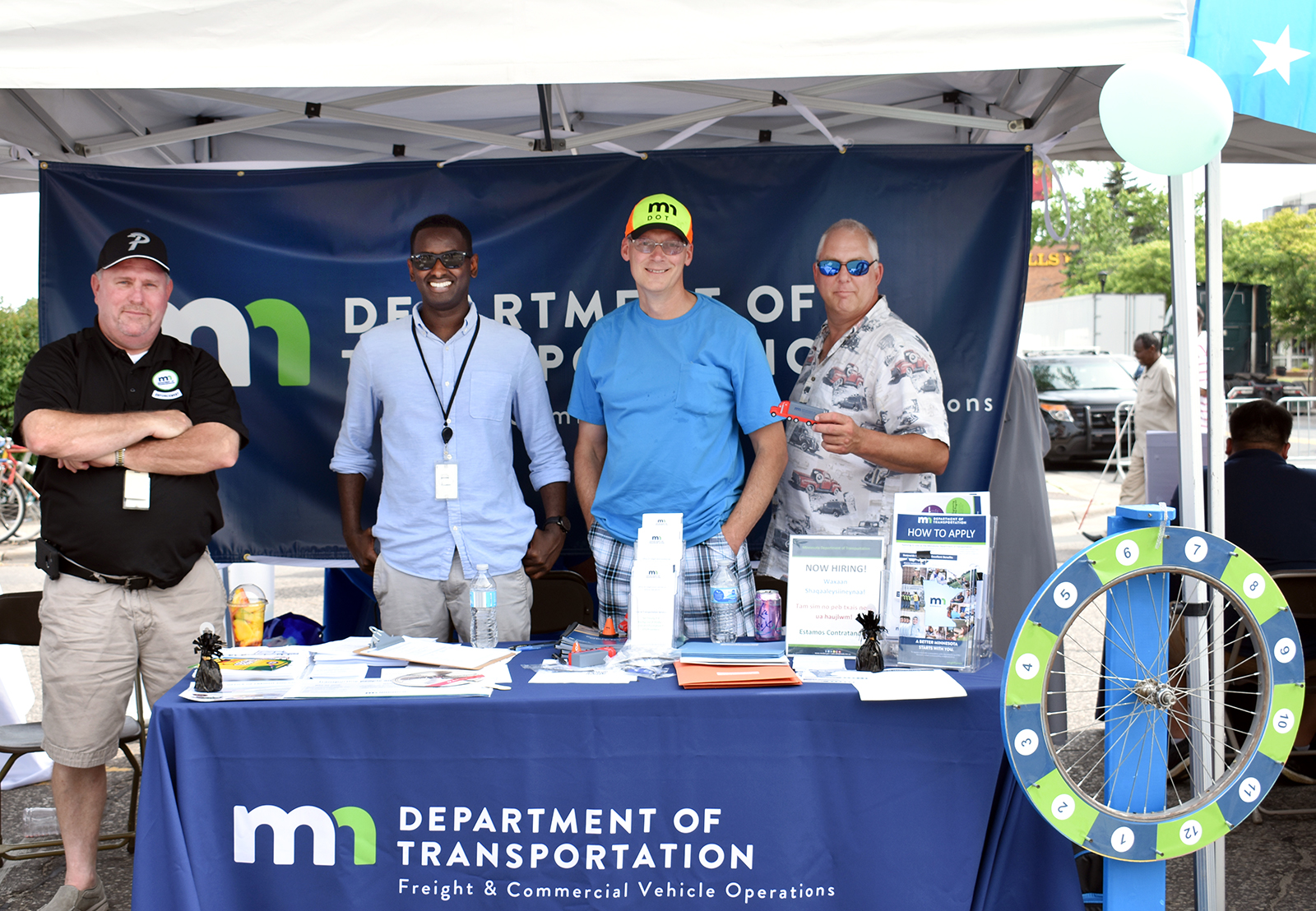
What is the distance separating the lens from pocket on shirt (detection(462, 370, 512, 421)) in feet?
8.89

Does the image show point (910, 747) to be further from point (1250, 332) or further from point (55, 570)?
point (1250, 332)

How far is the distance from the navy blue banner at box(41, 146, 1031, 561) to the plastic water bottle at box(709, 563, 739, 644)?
43.8 inches

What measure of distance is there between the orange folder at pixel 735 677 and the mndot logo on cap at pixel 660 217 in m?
1.12

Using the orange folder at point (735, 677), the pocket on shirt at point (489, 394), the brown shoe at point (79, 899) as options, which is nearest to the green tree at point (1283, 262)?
the pocket on shirt at point (489, 394)

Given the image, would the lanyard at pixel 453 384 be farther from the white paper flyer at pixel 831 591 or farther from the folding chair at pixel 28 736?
the folding chair at pixel 28 736

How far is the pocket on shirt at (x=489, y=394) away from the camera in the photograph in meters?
2.71

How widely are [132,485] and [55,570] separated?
30 cm

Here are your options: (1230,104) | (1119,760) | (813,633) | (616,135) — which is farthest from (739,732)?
(616,135)

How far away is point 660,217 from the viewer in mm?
2539

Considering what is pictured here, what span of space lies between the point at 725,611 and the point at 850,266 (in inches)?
40.4

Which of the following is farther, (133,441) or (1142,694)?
(133,441)

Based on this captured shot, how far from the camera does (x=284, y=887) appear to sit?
6.51 feet

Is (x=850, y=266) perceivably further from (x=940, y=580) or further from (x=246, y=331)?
(x=246, y=331)

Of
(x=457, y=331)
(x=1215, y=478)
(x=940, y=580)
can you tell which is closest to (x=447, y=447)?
(x=457, y=331)
